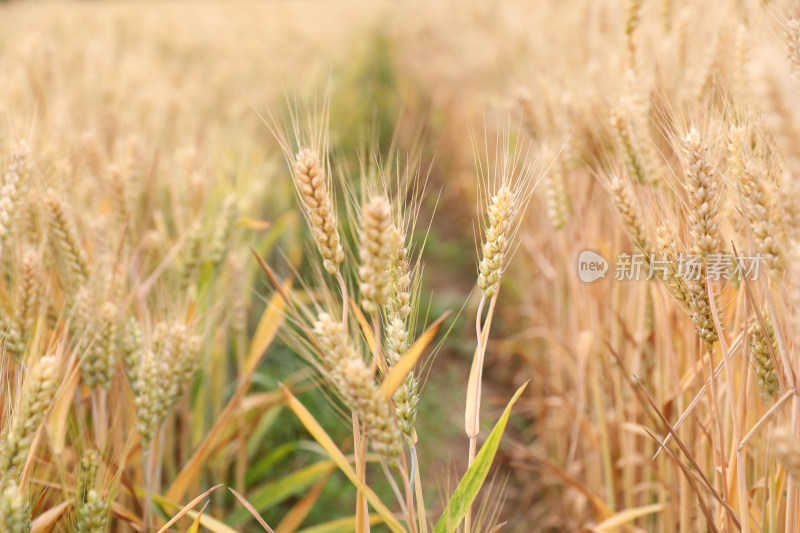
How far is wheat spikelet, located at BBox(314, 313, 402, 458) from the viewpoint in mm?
699

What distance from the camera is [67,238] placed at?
114 centimetres

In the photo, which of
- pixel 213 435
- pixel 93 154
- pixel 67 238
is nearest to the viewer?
pixel 67 238

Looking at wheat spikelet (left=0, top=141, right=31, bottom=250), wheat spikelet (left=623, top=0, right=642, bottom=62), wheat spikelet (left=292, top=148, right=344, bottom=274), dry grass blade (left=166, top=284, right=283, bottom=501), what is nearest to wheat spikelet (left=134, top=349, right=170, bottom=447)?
dry grass blade (left=166, top=284, right=283, bottom=501)

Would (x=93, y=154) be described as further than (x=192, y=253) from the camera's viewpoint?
Yes

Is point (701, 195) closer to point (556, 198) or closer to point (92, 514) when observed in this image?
point (556, 198)

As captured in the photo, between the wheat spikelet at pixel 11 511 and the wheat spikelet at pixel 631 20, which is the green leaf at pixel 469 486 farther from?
the wheat spikelet at pixel 631 20

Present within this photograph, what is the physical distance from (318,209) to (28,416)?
0.51 metres

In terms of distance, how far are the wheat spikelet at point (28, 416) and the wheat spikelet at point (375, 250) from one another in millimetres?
489

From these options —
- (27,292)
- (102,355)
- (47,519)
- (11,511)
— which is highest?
(27,292)

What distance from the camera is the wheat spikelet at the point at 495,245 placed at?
32.5 inches

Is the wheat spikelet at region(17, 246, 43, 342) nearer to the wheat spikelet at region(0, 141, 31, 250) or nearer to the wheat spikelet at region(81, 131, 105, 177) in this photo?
the wheat spikelet at region(0, 141, 31, 250)

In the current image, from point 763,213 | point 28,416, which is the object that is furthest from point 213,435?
point 763,213

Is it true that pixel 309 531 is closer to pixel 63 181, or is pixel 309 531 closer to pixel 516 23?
pixel 63 181

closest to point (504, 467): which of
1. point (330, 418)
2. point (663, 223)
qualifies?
point (330, 418)
